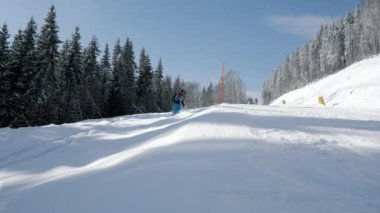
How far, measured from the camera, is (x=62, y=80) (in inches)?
1630

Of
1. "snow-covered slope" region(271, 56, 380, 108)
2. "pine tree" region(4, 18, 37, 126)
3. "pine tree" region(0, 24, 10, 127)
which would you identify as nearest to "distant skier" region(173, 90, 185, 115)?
"snow-covered slope" region(271, 56, 380, 108)

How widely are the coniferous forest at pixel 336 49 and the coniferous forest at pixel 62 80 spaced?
52581mm

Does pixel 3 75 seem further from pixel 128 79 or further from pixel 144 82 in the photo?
pixel 144 82

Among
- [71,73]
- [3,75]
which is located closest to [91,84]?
[71,73]

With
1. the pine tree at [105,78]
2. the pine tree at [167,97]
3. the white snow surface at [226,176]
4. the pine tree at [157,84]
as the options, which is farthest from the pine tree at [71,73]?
the white snow surface at [226,176]

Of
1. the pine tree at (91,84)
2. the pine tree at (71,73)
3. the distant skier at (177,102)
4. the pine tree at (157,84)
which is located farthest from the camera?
the pine tree at (157,84)

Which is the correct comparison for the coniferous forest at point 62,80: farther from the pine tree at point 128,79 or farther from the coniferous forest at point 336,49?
the coniferous forest at point 336,49

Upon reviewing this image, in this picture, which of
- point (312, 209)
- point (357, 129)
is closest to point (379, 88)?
point (357, 129)

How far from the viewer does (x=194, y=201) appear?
14.4 ft

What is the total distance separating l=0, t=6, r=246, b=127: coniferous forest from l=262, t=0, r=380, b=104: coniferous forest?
5258 cm

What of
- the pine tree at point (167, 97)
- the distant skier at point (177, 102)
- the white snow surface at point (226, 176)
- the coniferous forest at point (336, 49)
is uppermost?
the coniferous forest at point (336, 49)

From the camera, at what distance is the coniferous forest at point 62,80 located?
3288 centimetres

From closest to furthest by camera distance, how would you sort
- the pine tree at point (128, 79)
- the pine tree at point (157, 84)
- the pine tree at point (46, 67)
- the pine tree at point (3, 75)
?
the pine tree at point (3, 75) < the pine tree at point (46, 67) < the pine tree at point (128, 79) < the pine tree at point (157, 84)

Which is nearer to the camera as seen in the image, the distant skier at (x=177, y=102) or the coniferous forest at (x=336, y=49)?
the distant skier at (x=177, y=102)
